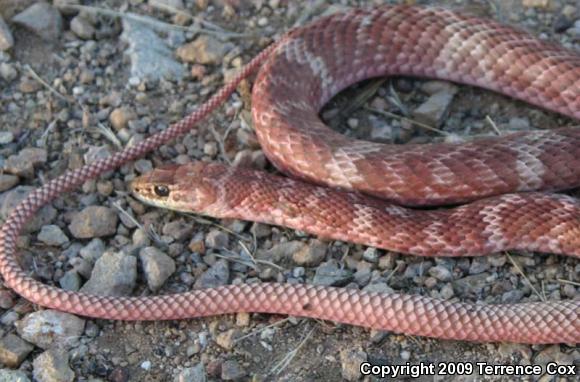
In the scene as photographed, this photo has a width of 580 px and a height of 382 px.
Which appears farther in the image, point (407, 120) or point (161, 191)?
point (407, 120)

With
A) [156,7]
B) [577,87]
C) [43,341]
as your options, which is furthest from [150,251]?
[577,87]

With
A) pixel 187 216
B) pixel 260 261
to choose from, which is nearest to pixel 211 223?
pixel 187 216

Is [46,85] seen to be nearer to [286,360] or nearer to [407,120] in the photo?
[407,120]

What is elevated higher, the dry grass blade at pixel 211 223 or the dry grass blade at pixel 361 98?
the dry grass blade at pixel 361 98

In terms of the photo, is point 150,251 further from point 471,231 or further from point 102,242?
point 471,231

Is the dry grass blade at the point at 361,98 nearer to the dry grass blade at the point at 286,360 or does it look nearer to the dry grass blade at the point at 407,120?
the dry grass blade at the point at 407,120

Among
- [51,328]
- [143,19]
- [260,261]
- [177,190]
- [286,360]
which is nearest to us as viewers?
[286,360]

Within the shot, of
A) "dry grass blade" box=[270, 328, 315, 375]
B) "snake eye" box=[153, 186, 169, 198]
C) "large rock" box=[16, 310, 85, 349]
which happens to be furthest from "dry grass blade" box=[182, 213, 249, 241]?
"large rock" box=[16, 310, 85, 349]

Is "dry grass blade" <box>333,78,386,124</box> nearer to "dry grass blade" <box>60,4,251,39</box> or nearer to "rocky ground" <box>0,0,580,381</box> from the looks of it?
"rocky ground" <box>0,0,580,381</box>

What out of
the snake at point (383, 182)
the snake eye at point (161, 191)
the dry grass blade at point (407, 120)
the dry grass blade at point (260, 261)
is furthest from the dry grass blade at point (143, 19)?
the dry grass blade at point (260, 261)
